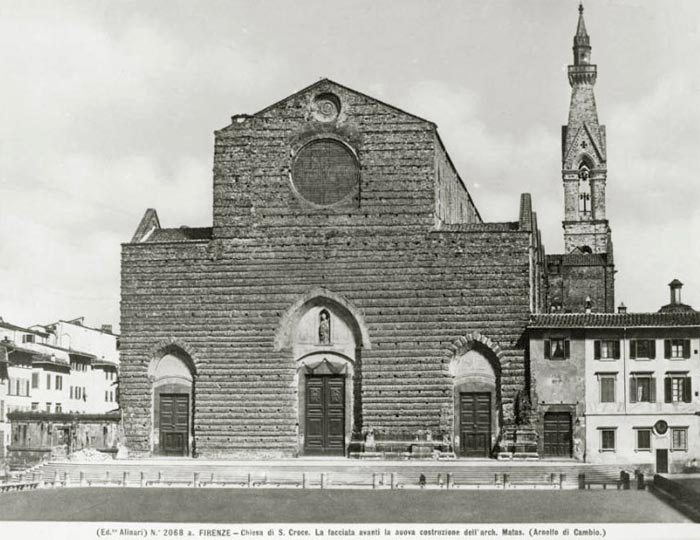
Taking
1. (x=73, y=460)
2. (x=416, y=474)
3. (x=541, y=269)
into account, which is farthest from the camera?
(x=541, y=269)

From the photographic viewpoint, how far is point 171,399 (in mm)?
39000

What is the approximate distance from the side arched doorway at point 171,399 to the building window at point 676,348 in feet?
52.8

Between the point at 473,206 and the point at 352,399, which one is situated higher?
the point at 473,206

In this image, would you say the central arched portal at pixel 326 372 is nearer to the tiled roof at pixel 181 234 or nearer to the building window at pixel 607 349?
the tiled roof at pixel 181 234

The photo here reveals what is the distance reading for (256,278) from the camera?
38500mm

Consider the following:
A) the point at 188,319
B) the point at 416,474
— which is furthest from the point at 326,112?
the point at 416,474

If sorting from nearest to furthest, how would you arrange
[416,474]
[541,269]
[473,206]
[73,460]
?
[416,474] < [73,460] < [541,269] < [473,206]

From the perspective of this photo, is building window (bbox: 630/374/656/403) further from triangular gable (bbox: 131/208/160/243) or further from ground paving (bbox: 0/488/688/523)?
triangular gable (bbox: 131/208/160/243)

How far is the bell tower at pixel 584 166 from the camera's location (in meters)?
74.4

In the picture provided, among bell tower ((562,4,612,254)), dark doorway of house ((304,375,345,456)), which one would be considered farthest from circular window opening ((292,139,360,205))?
bell tower ((562,4,612,254))

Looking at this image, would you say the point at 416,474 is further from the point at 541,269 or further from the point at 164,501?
the point at 541,269

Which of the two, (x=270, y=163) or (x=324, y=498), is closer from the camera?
(x=324, y=498)

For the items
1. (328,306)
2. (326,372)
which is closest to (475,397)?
(326,372)

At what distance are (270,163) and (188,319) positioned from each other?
617 centimetres
